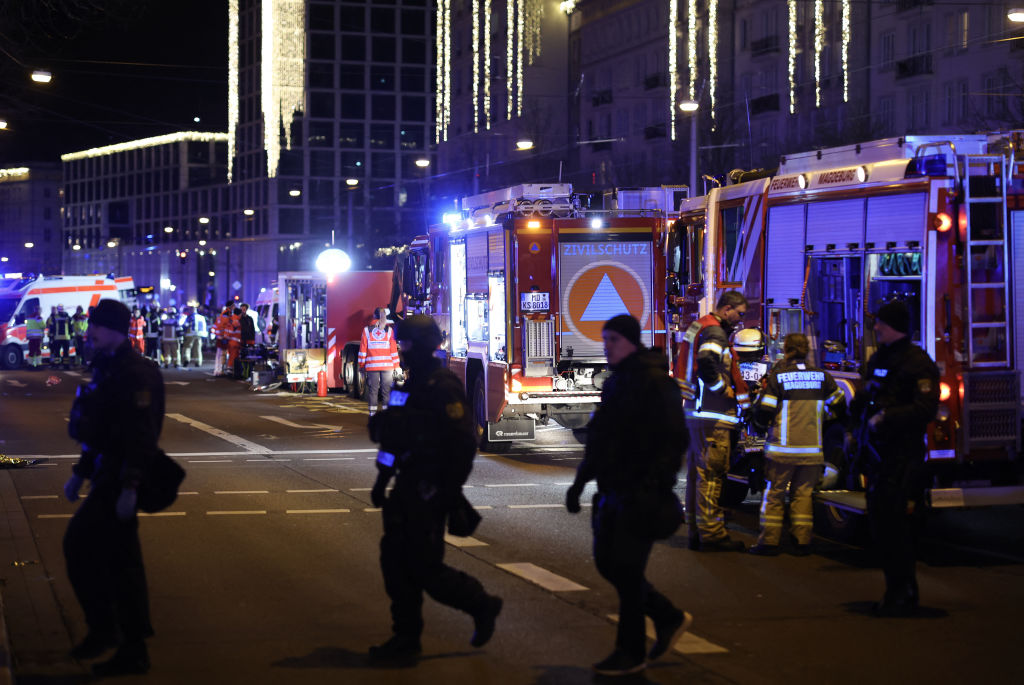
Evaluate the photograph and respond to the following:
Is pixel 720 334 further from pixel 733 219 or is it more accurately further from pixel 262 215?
pixel 262 215

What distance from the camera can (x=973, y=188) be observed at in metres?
10.8

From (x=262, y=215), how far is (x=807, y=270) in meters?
112

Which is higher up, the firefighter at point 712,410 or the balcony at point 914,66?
the balcony at point 914,66

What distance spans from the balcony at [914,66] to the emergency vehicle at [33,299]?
27.4 m

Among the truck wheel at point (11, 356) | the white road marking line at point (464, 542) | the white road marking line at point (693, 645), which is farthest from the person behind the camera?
the truck wheel at point (11, 356)

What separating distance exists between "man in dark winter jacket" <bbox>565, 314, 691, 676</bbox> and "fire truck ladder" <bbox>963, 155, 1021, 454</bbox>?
4530 millimetres

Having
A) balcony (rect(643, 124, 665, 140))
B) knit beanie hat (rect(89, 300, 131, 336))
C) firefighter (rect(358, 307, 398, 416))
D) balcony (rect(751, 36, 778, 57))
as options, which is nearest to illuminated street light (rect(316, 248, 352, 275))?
firefighter (rect(358, 307, 398, 416))

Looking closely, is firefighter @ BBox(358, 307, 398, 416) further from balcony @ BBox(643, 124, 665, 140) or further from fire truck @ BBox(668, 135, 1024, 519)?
balcony @ BBox(643, 124, 665, 140)

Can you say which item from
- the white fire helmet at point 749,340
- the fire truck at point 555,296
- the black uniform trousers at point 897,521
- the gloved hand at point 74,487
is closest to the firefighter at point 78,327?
the fire truck at point 555,296

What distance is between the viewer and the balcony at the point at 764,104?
54.5 meters

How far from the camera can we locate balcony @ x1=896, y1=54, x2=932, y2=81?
47.4 metres

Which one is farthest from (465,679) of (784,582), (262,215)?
(262,215)

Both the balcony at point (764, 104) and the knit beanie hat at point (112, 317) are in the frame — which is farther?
the balcony at point (764, 104)

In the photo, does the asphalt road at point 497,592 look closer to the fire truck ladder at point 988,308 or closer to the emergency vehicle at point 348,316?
the fire truck ladder at point 988,308
